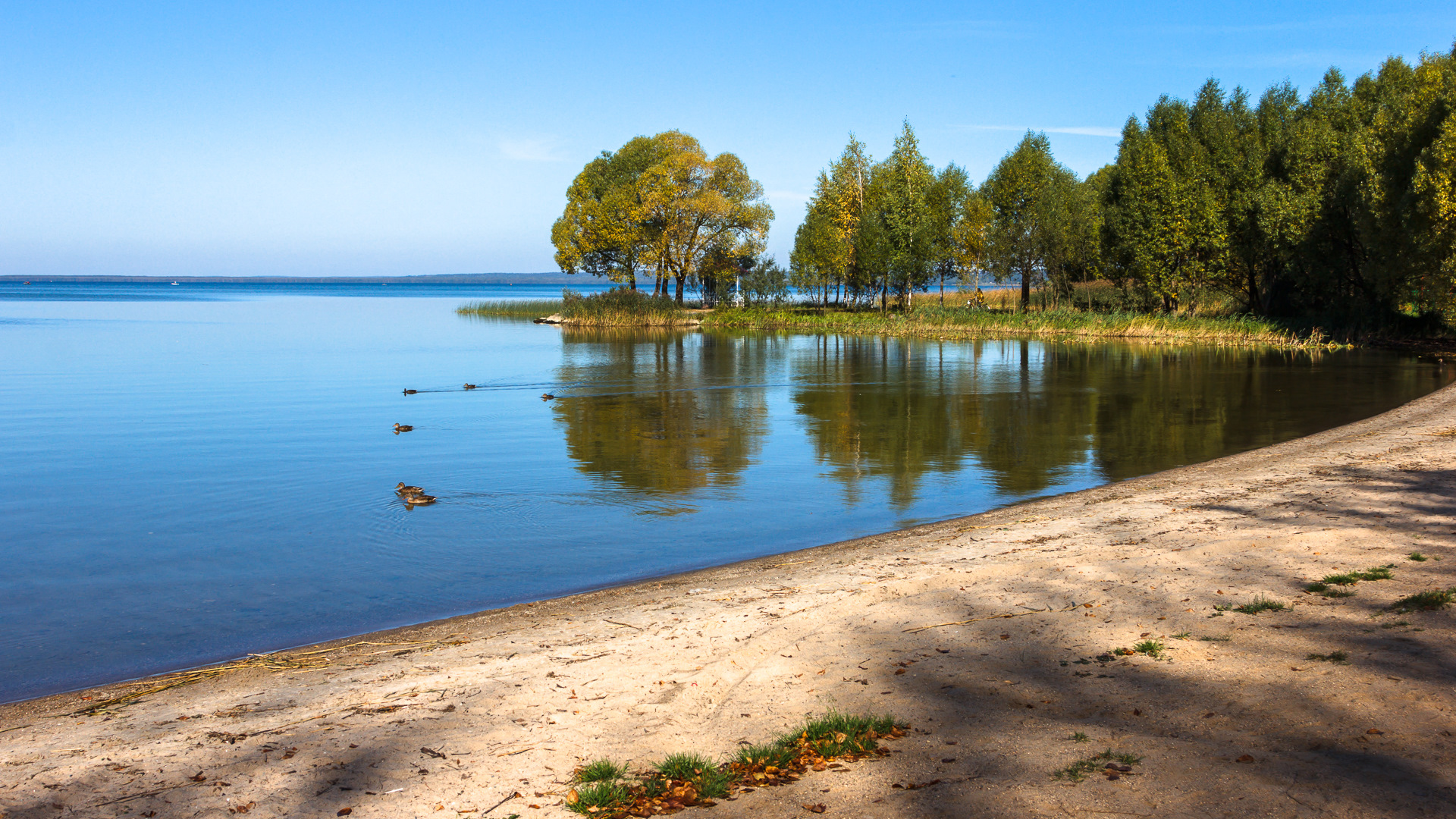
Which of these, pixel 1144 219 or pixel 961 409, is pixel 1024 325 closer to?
pixel 1144 219

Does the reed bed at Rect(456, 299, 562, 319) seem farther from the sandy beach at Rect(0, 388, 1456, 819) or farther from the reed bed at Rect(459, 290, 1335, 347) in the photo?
the sandy beach at Rect(0, 388, 1456, 819)

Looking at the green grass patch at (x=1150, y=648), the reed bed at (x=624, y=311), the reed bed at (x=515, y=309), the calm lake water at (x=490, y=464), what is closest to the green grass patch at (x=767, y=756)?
the green grass patch at (x=1150, y=648)

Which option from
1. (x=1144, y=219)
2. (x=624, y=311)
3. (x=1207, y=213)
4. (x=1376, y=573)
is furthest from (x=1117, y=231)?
(x=1376, y=573)

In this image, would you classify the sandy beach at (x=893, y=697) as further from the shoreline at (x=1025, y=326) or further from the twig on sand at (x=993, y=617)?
the shoreline at (x=1025, y=326)

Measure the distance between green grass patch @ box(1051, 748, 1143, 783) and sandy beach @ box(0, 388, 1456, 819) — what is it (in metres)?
0.08

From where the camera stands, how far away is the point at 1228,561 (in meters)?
8.54

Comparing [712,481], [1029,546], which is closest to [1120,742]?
[1029,546]

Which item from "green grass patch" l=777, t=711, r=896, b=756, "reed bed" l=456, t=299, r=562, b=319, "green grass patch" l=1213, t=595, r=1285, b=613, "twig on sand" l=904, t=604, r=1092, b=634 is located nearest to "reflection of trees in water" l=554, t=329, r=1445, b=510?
"twig on sand" l=904, t=604, r=1092, b=634

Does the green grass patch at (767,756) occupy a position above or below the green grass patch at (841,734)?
below

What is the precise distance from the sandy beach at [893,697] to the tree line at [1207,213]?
34800mm

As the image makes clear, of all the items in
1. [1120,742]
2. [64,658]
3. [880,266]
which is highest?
[880,266]

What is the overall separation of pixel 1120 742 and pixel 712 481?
1119cm

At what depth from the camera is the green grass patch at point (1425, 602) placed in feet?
21.7

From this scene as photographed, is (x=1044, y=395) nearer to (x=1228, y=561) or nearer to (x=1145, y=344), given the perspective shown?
(x=1228, y=561)
